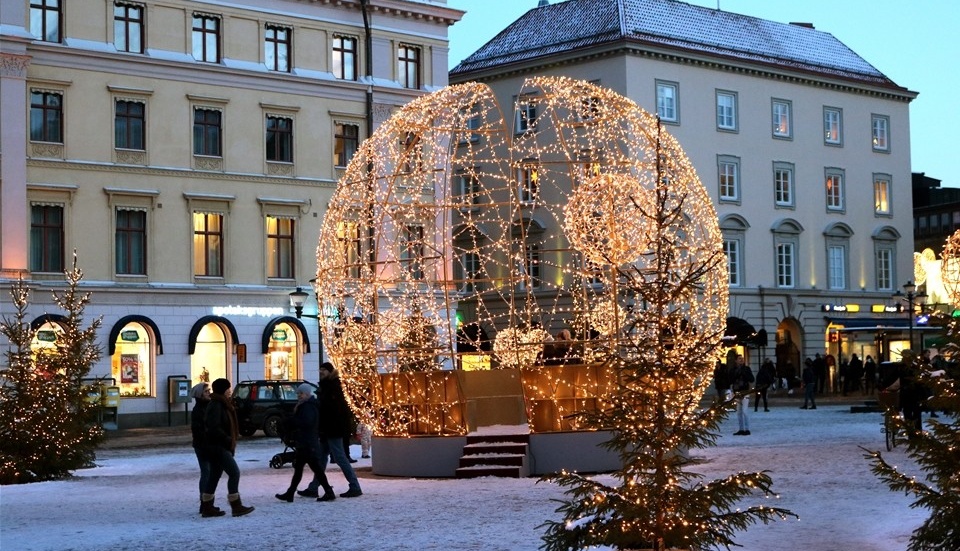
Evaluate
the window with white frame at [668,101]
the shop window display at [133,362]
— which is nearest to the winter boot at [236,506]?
the shop window display at [133,362]

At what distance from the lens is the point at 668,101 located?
196ft

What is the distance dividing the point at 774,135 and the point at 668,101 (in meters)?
6.62

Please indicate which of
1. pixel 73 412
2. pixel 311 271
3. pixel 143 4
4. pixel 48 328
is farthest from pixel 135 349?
pixel 73 412

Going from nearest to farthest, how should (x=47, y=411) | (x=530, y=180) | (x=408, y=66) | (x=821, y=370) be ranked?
(x=530, y=180), (x=47, y=411), (x=408, y=66), (x=821, y=370)

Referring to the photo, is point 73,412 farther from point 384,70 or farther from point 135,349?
point 384,70

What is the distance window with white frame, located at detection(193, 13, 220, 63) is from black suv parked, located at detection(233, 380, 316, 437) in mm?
12397

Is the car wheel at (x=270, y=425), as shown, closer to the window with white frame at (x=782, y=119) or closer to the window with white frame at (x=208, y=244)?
the window with white frame at (x=208, y=244)

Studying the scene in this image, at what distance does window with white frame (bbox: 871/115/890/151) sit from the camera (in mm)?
68688

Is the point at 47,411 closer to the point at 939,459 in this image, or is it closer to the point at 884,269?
the point at 939,459

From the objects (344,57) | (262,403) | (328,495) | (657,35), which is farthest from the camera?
(657,35)

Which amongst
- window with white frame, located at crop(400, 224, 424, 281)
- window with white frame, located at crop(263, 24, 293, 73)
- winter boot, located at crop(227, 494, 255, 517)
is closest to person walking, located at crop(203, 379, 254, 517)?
winter boot, located at crop(227, 494, 255, 517)

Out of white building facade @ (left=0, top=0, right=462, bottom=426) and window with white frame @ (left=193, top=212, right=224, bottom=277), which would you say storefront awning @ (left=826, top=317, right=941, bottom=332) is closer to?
white building facade @ (left=0, top=0, right=462, bottom=426)

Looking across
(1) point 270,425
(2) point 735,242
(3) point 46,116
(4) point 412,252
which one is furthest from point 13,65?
(2) point 735,242

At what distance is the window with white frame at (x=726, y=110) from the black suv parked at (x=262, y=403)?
28.4 m
